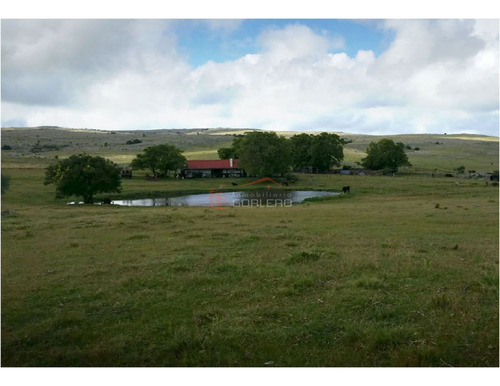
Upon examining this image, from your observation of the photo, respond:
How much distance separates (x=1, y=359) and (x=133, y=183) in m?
68.3

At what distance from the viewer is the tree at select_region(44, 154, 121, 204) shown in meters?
49.8

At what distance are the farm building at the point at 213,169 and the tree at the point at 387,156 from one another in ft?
104

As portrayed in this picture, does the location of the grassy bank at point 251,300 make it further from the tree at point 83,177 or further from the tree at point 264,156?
the tree at point 264,156

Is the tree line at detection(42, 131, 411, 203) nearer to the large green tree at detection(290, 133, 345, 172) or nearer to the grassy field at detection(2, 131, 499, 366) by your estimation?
the large green tree at detection(290, 133, 345, 172)

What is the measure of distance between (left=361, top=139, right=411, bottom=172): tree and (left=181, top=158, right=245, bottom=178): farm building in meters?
31.7

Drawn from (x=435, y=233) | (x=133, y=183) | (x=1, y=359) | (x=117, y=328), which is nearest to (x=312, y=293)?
(x=117, y=328)

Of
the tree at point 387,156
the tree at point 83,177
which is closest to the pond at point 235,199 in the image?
the tree at point 83,177

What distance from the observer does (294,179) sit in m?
83.4

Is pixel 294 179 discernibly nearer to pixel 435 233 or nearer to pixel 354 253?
pixel 435 233

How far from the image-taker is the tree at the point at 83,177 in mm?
49844

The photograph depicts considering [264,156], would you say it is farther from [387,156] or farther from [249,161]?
[387,156]

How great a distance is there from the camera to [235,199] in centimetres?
5803

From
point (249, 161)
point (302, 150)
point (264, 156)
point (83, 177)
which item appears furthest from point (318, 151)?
→ point (83, 177)

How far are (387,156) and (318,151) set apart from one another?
15862 millimetres
